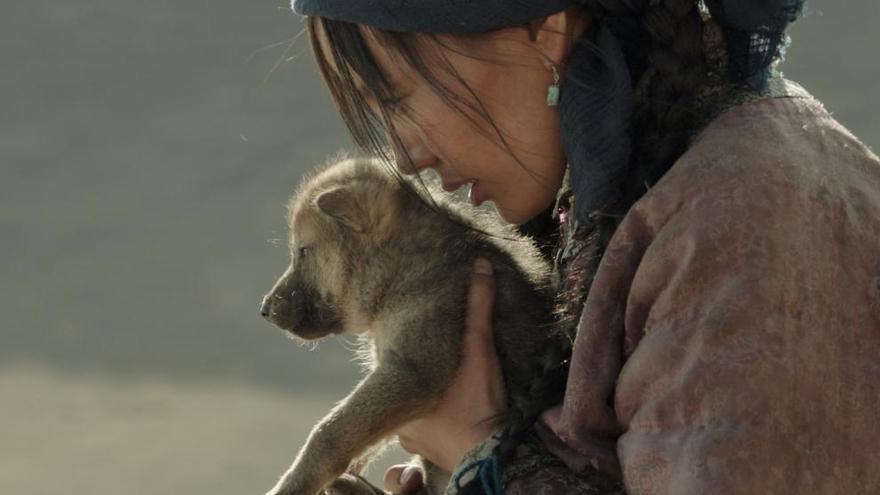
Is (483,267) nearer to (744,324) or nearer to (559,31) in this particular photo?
(559,31)

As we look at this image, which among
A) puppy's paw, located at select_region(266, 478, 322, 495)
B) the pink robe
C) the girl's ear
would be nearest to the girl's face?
the girl's ear

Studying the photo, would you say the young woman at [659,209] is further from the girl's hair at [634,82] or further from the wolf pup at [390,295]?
the wolf pup at [390,295]

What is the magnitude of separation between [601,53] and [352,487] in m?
1.15

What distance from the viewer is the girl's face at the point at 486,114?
216cm

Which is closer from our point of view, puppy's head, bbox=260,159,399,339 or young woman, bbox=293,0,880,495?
young woman, bbox=293,0,880,495

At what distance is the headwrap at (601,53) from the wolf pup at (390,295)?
514 millimetres

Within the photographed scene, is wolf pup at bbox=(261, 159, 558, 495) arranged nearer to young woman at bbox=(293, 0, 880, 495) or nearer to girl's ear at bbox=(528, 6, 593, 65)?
young woman at bbox=(293, 0, 880, 495)

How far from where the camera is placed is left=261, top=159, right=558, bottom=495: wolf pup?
2711 mm

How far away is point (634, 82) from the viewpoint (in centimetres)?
209

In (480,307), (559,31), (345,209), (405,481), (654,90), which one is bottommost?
(405,481)

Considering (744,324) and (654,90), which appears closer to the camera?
(744,324)

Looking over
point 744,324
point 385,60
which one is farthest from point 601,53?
point 744,324

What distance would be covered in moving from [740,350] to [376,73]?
2.47 feet

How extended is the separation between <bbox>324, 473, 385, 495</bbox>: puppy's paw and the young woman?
0.39 meters
